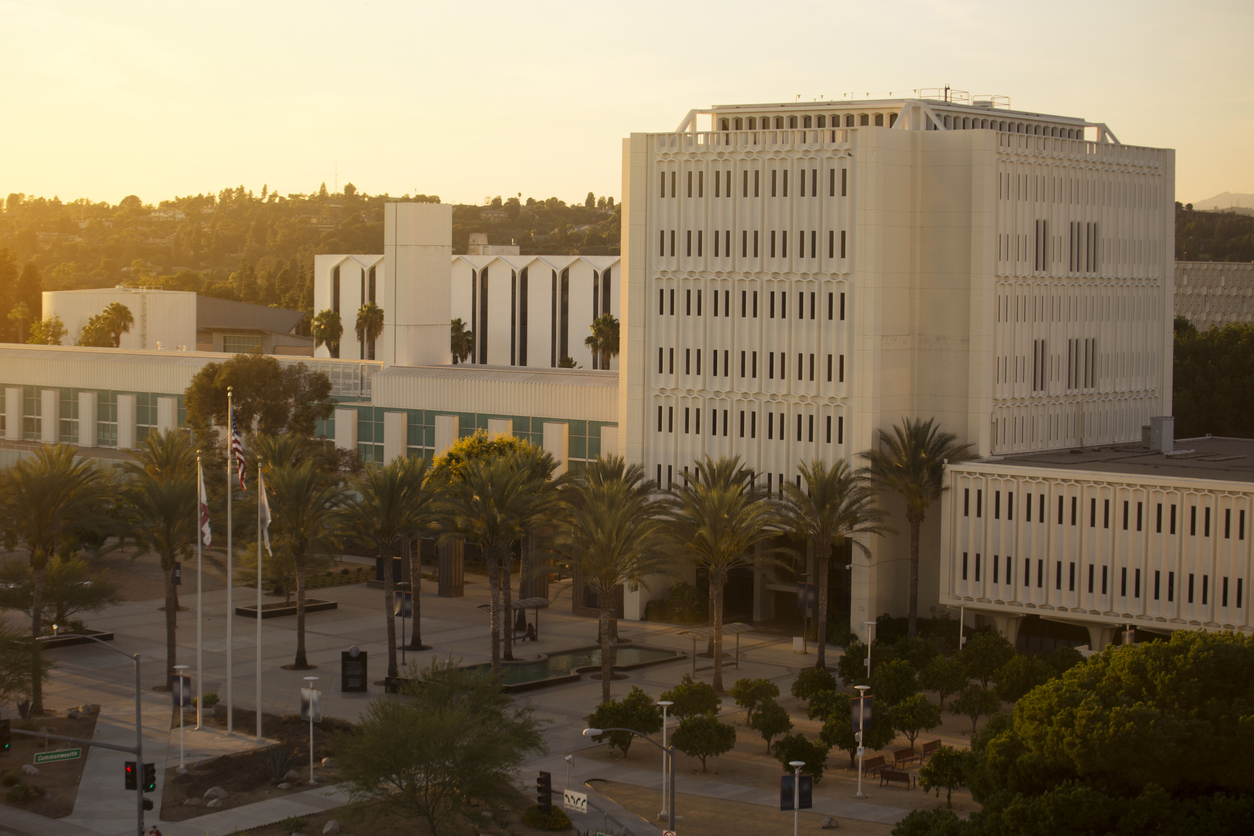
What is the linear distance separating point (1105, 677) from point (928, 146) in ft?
102

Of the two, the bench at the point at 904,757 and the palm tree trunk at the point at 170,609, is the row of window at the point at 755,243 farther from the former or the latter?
the palm tree trunk at the point at 170,609

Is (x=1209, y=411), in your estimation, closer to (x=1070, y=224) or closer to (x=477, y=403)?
(x=1070, y=224)

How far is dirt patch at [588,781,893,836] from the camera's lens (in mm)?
36500

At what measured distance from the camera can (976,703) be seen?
4456 centimetres

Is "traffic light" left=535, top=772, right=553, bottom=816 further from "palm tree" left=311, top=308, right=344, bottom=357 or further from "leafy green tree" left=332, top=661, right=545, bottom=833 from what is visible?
"palm tree" left=311, top=308, right=344, bottom=357

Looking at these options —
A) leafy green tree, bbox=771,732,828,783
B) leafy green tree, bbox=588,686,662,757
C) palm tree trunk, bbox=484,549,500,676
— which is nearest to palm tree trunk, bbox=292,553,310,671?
palm tree trunk, bbox=484,549,500,676

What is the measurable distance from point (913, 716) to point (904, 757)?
4.26 feet

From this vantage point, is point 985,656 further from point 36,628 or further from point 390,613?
point 36,628

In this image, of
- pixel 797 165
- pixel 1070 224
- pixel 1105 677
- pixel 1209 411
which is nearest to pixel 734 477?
pixel 797 165

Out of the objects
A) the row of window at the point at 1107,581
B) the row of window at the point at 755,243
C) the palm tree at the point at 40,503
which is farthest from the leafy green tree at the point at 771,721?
the palm tree at the point at 40,503

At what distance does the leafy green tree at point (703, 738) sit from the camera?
4116cm

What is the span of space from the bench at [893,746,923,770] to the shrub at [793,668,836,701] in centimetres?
405

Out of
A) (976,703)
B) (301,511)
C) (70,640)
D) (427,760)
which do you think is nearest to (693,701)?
(976,703)

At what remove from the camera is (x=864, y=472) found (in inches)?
2276
